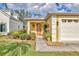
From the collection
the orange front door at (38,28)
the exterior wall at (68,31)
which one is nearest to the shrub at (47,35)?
the orange front door at (38,28)

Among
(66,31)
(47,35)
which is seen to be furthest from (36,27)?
(66,31)

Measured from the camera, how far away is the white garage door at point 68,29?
13250 mm

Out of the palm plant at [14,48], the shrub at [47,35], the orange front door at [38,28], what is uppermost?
the orange front door at [38,28]

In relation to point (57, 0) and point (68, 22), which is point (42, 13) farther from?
point (57, 0)

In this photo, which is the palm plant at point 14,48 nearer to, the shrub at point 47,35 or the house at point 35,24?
the shrub at point 47,35

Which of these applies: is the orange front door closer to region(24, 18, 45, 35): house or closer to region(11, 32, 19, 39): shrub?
region(24, 18, 45, 35): house

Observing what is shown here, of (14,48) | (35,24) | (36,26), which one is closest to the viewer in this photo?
(14,48)

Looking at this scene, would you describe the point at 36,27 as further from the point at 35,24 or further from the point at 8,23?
the point at 8,23

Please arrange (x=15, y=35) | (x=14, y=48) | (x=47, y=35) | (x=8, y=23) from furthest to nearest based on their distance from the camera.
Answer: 1. (x=8, y=23)
2. (x=47, y=35)
3. (x=15, y=35)
4. (x=14, y=48)

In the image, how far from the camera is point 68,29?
13297 millimetres

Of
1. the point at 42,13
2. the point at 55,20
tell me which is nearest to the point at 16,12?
the point at 42,13

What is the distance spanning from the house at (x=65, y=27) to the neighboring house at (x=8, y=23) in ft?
8.25

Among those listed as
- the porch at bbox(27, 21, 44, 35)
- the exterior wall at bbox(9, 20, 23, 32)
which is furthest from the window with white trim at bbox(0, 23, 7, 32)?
the porch at bbox(27, 21, 44, 35)

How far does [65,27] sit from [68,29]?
0.87 feet
